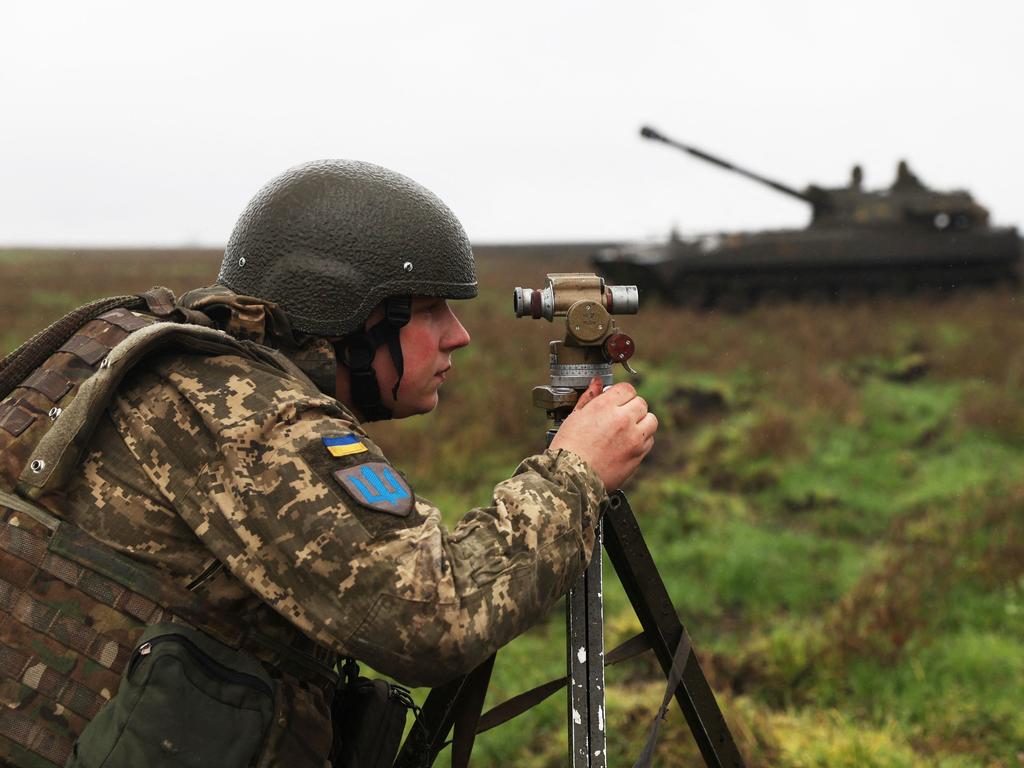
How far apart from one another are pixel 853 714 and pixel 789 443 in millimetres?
4802

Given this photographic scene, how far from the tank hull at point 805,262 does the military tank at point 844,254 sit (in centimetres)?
2

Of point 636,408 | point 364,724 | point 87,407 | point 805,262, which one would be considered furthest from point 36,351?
point 805,262

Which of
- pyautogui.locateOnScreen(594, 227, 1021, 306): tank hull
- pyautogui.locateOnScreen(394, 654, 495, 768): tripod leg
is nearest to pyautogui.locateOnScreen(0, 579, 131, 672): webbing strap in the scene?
pyautogui.locateOnScreen(394, 654, 495, 768): tripod leg

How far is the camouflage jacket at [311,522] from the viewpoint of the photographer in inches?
66.9

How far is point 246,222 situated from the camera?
95.7 inches

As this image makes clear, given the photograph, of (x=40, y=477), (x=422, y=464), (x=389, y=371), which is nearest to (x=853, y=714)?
(x=389, y=371)

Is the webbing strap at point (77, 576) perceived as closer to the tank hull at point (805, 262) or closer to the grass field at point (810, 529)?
the grass field at point (810, 529)

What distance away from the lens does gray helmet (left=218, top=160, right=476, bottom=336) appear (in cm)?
231

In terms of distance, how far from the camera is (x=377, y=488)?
178cm

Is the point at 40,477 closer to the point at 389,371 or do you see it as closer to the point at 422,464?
the point at 389,371

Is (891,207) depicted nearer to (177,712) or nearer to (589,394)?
(589,394)

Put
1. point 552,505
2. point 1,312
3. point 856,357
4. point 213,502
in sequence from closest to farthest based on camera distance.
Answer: point 213,502 < point 552,505 < point 856,357 < point 1,312

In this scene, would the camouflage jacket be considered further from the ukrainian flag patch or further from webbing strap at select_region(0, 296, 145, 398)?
webbing strap at select_region(0, 296, 145, 398)

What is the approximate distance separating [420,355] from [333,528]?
758 millimetres
